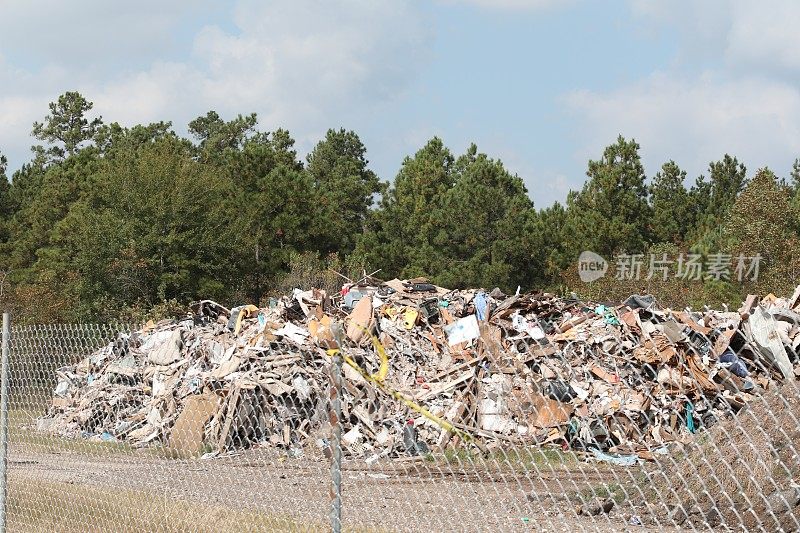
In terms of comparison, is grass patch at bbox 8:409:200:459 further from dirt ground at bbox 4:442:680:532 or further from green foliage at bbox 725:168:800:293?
green foliage at bbox 725:168:800:293

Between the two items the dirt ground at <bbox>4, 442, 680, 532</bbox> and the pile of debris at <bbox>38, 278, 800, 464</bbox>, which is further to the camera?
the pile of debris at <bbox>38, 278, 800, 464</bbox>

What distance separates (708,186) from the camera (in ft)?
144

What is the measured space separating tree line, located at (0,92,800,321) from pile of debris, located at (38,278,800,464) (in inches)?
488

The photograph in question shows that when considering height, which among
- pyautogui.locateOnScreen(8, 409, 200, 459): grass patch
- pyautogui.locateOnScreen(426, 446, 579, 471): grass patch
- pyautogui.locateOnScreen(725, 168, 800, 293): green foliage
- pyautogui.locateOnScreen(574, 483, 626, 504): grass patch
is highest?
pyautogui.locateOnScreen(725, 168, 800, 293): green foliage

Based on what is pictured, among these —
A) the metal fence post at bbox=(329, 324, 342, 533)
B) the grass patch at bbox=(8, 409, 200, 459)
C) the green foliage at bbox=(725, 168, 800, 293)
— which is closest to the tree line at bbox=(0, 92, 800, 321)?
the green foliage at bbox=(725, 168, 800, 293)

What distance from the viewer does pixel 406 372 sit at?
14.4 meters

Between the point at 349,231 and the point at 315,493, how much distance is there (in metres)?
38.5

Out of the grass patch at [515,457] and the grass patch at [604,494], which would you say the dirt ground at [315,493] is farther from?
the grass patch at [515,457]

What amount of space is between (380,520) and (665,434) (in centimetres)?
520

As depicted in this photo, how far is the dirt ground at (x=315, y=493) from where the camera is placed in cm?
716

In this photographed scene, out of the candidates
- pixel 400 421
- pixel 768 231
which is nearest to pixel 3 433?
pixel 400 421

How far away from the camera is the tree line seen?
3005 centimetres

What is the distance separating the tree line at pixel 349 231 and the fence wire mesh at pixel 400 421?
42.7 ft

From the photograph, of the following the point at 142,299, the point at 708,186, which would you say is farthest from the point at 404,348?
the point at 708,186
